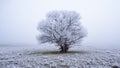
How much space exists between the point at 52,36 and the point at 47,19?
3259mm

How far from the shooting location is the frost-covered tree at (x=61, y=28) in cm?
3058

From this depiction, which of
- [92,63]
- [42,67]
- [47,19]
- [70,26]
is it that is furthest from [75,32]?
[42,67]

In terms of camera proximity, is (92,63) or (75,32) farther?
(75,32)

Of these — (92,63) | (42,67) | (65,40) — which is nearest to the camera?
(42,67)

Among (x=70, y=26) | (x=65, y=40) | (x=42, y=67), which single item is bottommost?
(x=42, y=67)

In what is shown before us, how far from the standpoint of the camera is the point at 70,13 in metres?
31.7

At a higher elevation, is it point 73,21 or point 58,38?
point 73,21

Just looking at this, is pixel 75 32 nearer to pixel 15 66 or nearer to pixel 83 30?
pixel 83 30

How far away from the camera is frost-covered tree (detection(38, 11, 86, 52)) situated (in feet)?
100

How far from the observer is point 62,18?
31156 millimetres

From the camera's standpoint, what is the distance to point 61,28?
30.8m

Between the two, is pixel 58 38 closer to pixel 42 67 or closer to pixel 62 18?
pixel 62 18

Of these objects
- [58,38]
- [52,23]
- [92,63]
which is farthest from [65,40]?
[92,63]

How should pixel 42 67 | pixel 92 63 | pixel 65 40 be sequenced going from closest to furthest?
1. pixel 42 67
2. pixel 92 63
3. pixel 65 40
